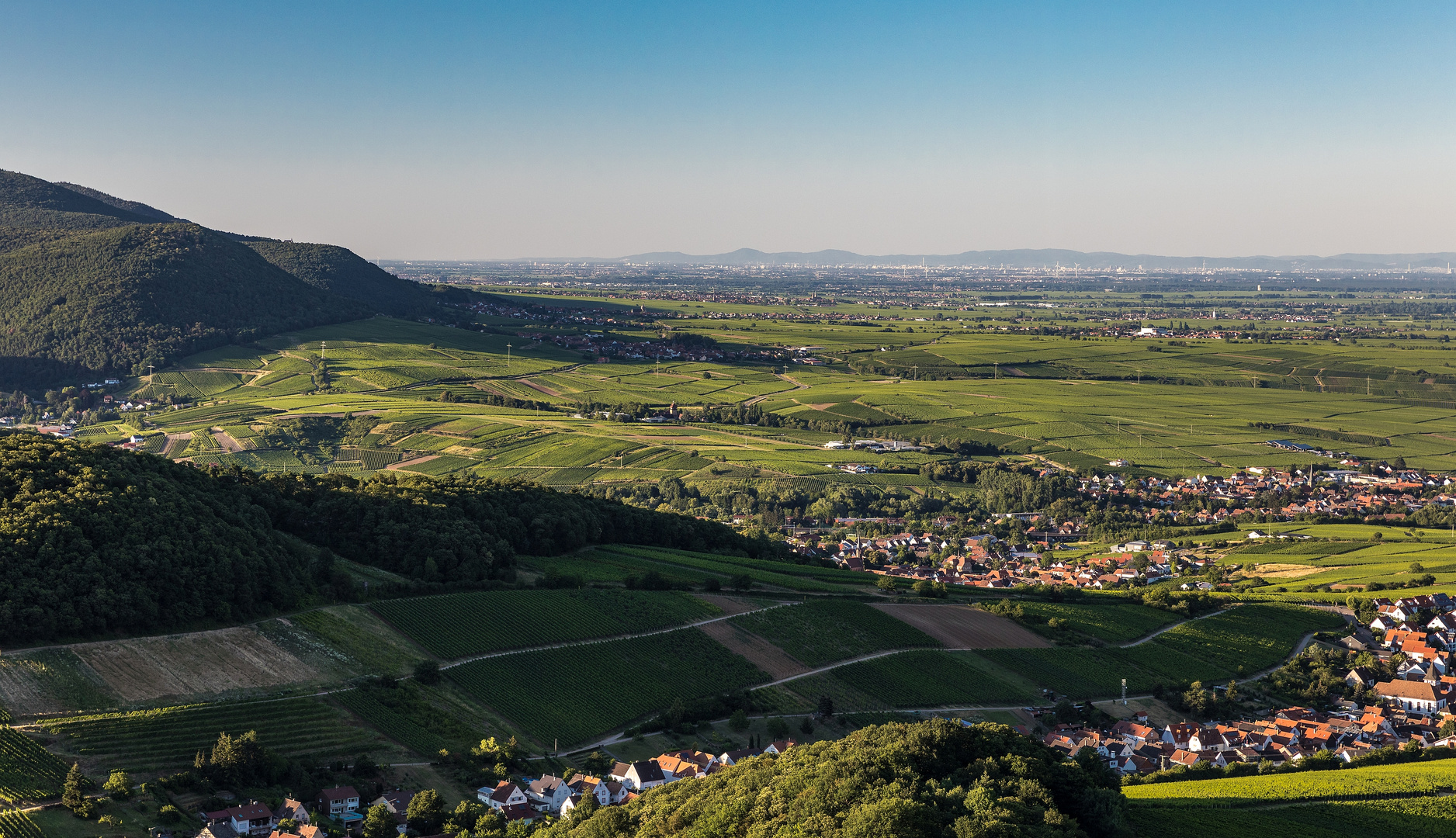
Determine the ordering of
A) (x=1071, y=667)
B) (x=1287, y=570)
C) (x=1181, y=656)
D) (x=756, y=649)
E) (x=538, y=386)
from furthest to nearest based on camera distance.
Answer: (x=538, y=386) < (x=1287, y=570) < (x=1181, y=656) < (x=1071, y=667) < (x=756, y=649)

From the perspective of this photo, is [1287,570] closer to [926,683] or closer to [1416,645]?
[1416,645]

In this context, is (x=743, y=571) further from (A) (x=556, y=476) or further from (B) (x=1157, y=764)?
(A) (x=556, y=476)

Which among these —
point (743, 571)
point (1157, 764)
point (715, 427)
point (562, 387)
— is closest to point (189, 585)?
point (743, 571)

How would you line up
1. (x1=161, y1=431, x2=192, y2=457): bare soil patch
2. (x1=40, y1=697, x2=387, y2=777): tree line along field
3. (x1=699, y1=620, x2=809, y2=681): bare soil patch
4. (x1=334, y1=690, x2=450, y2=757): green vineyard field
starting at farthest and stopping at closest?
(x1=161, y1=431, x2=192, y2=457): bare soil patch
(x1=699, y1=620, x2=809, y2=681): bare soil patch
(x1=334, y1=690, x2=450, y2=757): green vineyard field
(x1=40, y1=697, x2=387, y2=777): tree line along field

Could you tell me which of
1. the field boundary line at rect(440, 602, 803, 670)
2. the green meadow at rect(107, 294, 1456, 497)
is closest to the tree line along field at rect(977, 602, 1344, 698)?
the field boundary line at rect(440, 602, 803, 670)

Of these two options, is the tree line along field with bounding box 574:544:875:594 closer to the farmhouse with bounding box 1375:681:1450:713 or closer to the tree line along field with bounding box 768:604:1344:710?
the tree line along field with bounding box 768:604:1344:710

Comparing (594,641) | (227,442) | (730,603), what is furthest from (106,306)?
(594,641)

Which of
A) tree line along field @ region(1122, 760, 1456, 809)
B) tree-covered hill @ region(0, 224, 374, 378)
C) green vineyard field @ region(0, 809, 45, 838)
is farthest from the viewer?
tree-covered hill @ region(0, 224, 374, 378)
